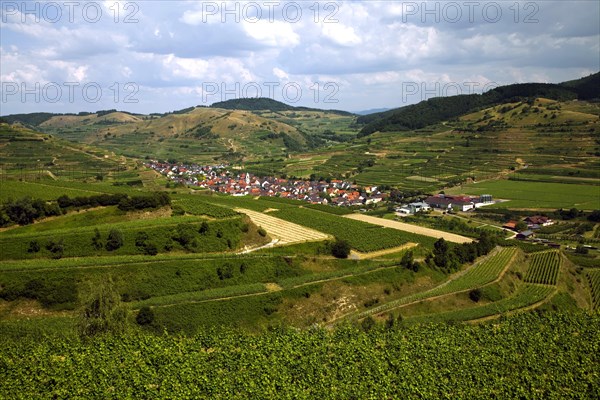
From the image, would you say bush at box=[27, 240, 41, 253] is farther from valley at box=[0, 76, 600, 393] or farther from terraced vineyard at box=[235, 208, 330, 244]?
terraced vineyard at box=[235, 208, 330, 244]

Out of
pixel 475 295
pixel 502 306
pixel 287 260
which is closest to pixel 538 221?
pixel 475 295

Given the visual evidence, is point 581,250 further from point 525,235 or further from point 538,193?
point 538,193

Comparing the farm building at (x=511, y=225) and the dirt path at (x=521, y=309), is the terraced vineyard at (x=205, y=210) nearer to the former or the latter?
the dirt path at (x=521, y=309)

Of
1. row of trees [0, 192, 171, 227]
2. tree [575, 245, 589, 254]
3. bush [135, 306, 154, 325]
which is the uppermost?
row of trees [0, 192, 171, 227]

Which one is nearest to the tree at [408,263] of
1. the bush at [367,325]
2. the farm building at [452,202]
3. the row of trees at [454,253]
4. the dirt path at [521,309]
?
the row of trees at [454,253]

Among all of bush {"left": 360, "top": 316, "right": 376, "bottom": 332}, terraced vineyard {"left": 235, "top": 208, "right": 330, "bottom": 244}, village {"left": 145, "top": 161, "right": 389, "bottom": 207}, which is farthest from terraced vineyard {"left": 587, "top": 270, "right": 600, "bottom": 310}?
village {"left": 145, "top": 161, "right": 389, "bottom": 207}
